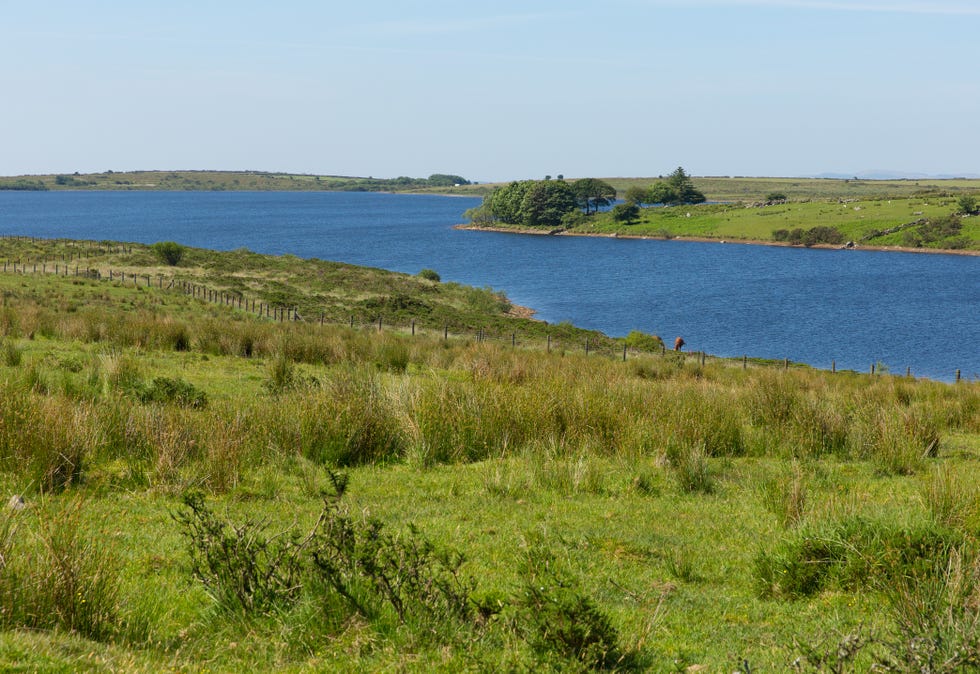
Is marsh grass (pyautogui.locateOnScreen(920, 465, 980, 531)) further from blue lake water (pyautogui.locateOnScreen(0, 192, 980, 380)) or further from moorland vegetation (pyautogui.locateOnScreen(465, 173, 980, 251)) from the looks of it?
moorland vegetation (pyautogui.locateOnScreen(465, 173, 980, 251))

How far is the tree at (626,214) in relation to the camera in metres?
158

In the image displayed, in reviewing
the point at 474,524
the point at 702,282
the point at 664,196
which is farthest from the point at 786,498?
the point at 664,196

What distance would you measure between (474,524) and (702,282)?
83325mm

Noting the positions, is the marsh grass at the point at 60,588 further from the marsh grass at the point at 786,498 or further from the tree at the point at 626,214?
the tree at the point at 626,214

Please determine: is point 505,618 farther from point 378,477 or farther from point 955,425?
point 955,425

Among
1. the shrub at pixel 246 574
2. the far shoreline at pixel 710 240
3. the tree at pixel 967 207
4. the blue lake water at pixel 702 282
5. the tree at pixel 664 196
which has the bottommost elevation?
the blue lake water at pixel 702 282

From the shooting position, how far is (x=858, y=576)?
6.88 m

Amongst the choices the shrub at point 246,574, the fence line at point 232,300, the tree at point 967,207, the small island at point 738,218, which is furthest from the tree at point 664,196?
the shrub at point 246,574

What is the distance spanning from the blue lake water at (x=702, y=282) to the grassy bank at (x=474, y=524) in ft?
93.7

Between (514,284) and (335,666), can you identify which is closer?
(335,666)

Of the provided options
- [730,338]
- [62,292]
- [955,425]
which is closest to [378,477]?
[955,425]

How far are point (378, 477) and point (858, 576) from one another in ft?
17.6

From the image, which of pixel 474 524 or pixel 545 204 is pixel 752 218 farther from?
pixel 474 524

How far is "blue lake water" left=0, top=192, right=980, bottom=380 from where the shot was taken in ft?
185
